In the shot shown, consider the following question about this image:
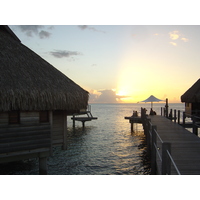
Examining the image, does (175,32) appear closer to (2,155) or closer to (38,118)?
(38,118)

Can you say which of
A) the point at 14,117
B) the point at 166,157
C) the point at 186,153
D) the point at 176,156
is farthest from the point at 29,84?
the point at 186,153

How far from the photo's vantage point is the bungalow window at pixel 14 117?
793 cm

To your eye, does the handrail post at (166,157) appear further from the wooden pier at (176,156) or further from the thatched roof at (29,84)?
the thatched roof at (29,84)

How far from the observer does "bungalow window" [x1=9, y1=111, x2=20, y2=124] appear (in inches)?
312

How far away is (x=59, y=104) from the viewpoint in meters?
8.92

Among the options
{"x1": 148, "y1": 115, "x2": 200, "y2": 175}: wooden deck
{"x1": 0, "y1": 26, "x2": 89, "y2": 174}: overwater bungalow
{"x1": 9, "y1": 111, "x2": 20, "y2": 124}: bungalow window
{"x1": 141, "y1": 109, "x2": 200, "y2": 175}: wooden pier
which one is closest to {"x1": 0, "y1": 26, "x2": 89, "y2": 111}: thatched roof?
{"x1": 0, "y1": 26, "x2": 89, "y2": 174}: overwater bungalow

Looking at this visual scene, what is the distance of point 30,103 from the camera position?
798cm

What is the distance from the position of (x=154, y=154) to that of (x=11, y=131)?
5815 mm

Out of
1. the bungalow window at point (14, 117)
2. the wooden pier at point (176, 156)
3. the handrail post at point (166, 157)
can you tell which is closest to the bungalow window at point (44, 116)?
the bungalow window at point (14, 117)

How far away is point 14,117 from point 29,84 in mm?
1492

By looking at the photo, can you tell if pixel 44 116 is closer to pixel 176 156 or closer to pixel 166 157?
pixel 166 157

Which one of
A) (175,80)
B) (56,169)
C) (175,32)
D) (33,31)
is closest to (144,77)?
(175,80)

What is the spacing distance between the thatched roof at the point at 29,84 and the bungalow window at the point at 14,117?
0.47m

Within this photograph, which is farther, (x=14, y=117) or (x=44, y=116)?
(x=44, y=116)
